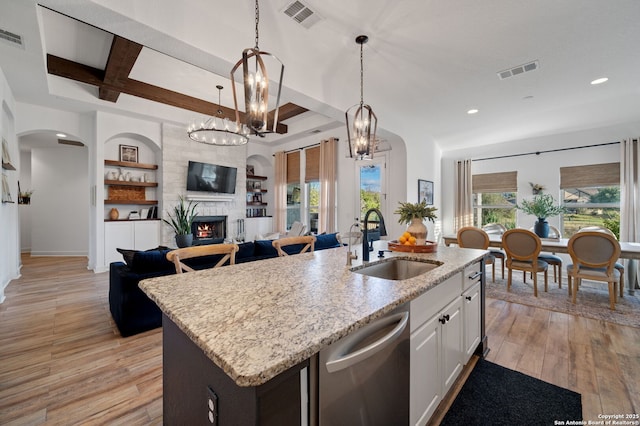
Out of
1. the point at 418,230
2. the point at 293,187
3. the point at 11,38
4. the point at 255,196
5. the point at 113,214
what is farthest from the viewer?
the point at 255,196

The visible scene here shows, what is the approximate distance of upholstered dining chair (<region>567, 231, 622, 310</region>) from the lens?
3150mm

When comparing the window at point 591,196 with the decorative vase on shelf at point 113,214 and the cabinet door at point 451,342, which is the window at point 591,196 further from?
the decorative vase on shelf at point 113,214

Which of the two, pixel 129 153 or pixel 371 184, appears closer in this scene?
pixel 371 184

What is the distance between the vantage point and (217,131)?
4.14 m

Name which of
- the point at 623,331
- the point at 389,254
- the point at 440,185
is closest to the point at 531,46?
the point at 389,254

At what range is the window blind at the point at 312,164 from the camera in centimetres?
654

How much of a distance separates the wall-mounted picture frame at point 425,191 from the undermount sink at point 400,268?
12.1 ft

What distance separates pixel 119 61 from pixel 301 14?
2.69 m

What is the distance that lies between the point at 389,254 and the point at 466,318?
66 centimetres

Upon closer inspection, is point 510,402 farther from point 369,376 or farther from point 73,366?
point 73,366

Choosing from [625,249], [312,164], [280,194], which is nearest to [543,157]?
[625,249]

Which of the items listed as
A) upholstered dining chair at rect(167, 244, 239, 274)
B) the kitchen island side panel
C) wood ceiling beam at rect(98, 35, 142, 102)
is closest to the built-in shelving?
wood ceiling beam at rect(98, 35, 142, 102)

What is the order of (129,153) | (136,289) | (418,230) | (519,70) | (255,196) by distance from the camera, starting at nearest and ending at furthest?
(418,230)
(136,289)
(519,70)
(129,153)
(255,196)

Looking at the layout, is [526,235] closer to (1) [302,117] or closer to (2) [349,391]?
(2) [349,391]
